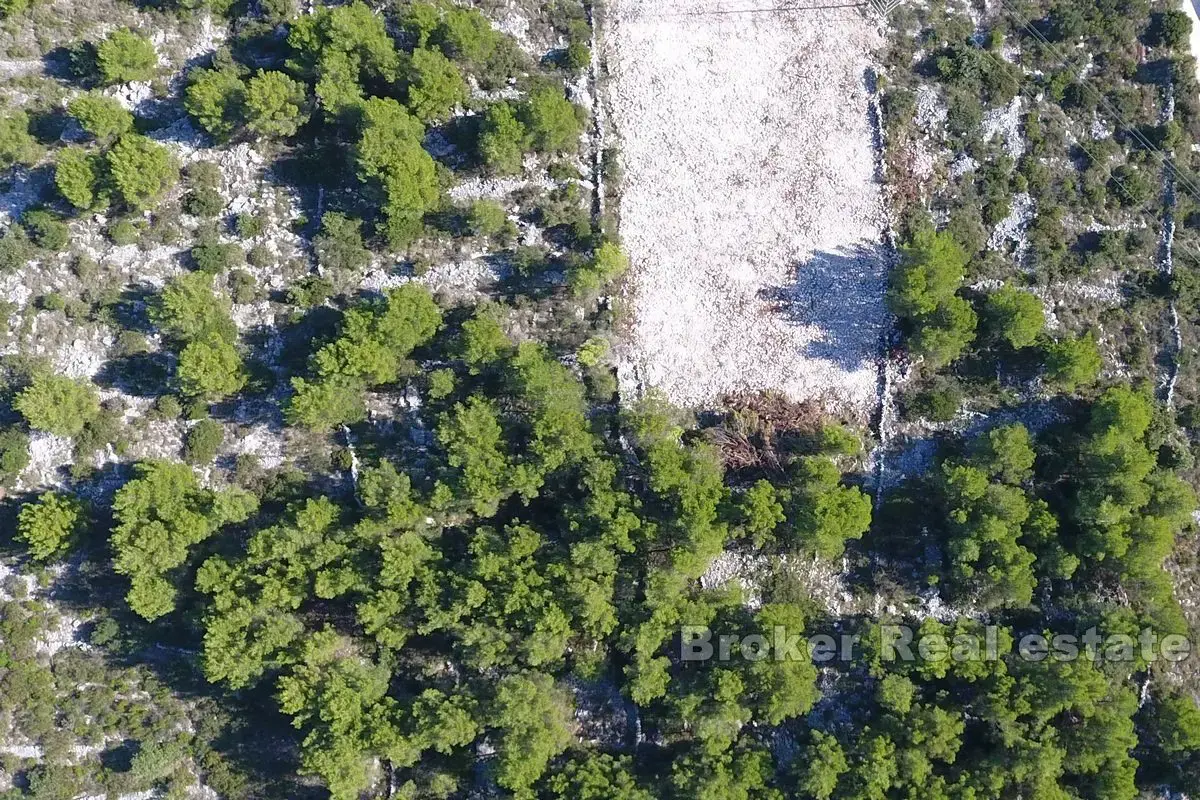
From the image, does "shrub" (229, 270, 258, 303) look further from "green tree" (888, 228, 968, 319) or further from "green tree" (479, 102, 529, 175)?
"green tree" (888, 228, 968, 319)

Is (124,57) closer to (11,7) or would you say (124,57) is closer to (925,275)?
(11,7)

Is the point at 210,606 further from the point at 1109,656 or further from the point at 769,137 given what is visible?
the point at 1109,656

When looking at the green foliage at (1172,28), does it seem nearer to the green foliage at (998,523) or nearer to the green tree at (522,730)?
the green foliage at (998,523)

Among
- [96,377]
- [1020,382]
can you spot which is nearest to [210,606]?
[96,377]

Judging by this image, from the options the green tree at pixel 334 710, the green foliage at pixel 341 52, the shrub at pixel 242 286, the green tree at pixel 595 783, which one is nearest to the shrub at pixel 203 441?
the shrub at pixel 242 286

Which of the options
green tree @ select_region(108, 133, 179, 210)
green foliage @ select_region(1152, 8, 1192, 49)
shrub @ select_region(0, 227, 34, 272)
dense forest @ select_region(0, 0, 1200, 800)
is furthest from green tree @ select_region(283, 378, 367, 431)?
green foliage @ select_region(1152, 8, 1192, 49)
